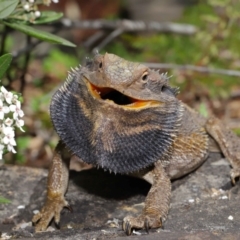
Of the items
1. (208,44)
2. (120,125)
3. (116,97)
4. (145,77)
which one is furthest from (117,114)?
(208,44)

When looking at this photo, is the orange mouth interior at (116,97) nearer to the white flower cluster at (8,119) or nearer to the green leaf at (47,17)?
the white flower cluster at (8,119)

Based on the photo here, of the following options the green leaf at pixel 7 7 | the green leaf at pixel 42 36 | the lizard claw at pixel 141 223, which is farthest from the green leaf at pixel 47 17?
the lizard claw at pixel 141 223

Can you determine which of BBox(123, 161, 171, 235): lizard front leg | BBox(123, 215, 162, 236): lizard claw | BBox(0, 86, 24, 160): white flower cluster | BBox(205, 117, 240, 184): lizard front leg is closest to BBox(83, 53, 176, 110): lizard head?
BBox(0, 86, 24, 160): white flower cluster

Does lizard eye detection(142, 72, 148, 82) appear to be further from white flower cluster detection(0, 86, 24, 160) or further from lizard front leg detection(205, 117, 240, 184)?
lizard front leg detection(205, 117, 240, 184)

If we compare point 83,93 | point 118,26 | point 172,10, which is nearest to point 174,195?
point 83,93

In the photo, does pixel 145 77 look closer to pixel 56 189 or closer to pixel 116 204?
pixel 116 204

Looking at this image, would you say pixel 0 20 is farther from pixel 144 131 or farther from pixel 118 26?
pixel 118 26

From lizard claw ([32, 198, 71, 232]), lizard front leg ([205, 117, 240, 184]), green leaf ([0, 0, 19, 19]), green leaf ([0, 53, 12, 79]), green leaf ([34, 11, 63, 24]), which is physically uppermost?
green leaf ([0, 0, 19, 19])
